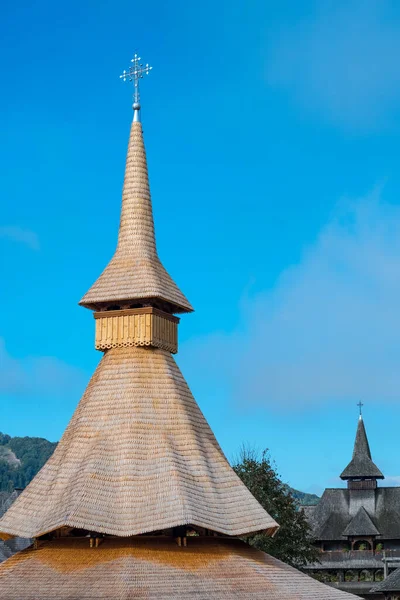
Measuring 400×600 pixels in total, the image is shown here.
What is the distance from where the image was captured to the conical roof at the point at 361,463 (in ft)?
272

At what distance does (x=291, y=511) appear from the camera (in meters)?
50.2

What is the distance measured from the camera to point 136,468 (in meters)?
27.0

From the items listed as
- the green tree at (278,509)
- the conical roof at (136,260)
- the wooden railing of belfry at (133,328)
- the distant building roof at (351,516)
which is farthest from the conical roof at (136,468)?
the distant building roof at (351,516)

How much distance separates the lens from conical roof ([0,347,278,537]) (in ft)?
84.5

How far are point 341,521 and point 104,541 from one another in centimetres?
5703

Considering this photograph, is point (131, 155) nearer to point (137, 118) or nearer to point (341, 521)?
point (137, 118)

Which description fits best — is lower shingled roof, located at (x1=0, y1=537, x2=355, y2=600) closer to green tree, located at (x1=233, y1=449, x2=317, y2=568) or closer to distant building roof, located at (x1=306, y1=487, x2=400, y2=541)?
green tree, located at (x1=233, y1=449, x2=317, y2=568)

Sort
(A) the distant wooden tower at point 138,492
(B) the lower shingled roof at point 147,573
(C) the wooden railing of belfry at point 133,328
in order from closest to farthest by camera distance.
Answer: (B) the lower shingled roof at point 147,573, (A) the distant wooden tower at point 138,492, (C) the wooden railing of belfry at point 133,328

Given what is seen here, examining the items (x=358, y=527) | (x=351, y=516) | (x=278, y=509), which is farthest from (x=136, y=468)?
(x=351, y=516)

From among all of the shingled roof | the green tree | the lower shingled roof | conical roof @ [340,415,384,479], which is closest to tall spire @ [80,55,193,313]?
the lower shingled roof

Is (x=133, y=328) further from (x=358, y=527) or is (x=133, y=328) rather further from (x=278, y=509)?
(x=358, y=527)

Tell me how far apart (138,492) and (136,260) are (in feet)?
24.0

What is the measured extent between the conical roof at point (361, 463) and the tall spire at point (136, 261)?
180ft

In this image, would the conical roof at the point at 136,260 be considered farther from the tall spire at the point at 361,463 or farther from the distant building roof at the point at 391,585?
the tall spire at the point at 361,463
